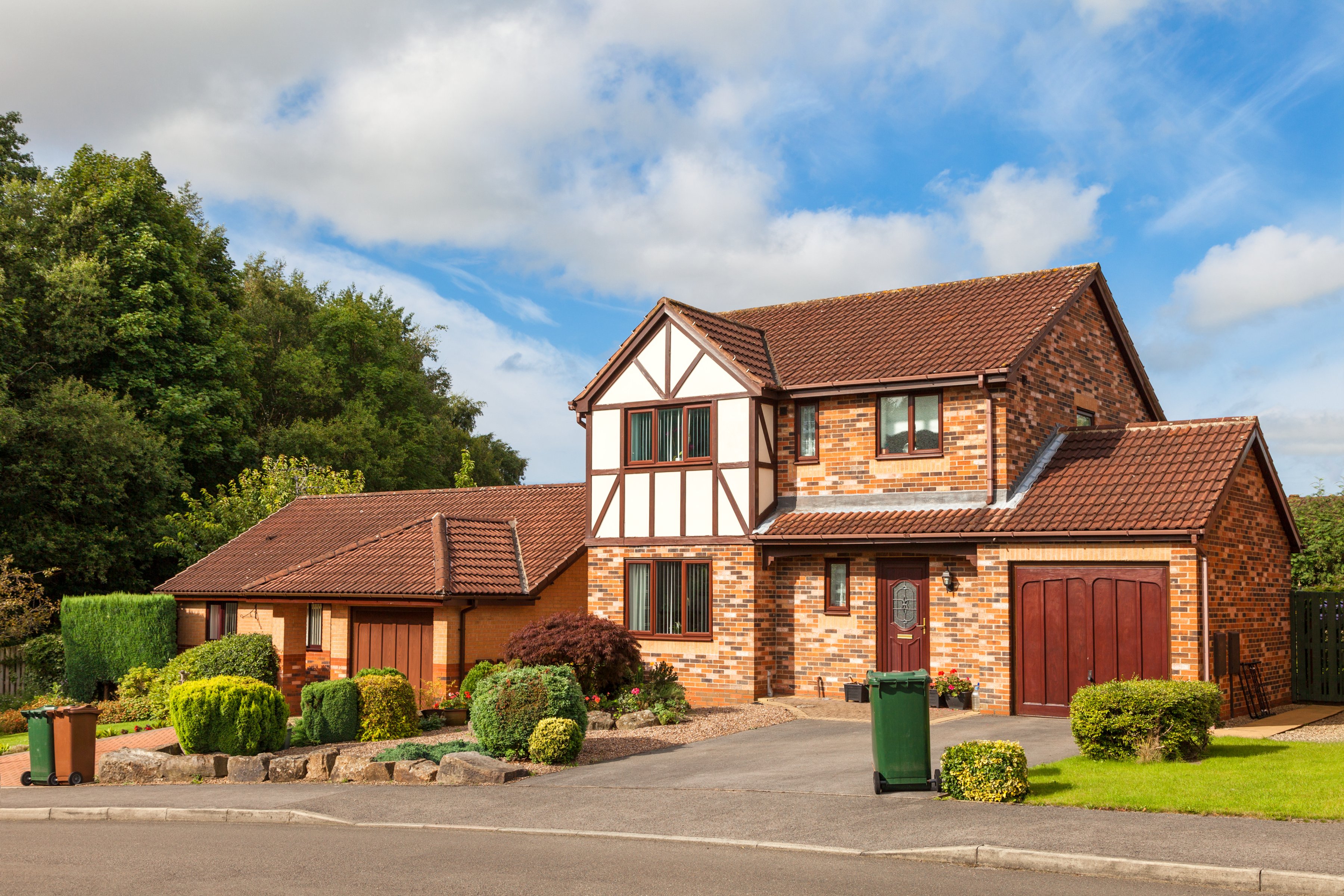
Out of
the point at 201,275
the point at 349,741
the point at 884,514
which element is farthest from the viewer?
the point at 201,275

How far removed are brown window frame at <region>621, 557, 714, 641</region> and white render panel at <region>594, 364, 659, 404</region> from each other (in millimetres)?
3220

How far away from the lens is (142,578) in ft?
120

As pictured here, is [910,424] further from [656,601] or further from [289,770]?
[289,770]

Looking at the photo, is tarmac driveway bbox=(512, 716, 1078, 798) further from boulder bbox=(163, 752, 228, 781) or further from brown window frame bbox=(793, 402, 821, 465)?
brown window frame bbox=(793, 402, 821, 465)

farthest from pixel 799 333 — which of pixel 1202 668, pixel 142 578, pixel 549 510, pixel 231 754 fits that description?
pixel 142 578

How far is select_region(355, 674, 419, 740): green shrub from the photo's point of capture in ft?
60.7

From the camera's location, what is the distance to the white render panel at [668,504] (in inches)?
900

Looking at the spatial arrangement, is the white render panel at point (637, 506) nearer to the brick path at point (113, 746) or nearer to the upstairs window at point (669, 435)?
the upstairs window at point (669, 435)

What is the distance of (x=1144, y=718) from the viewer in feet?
43.1

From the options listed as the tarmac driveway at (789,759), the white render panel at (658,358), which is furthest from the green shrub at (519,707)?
the white render panel at (658,358)

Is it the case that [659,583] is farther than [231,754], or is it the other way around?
[659,583]

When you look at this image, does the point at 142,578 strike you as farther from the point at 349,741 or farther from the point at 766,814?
the point at 766,814

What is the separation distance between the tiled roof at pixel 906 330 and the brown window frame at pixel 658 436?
1458mm

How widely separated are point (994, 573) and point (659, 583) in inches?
264
